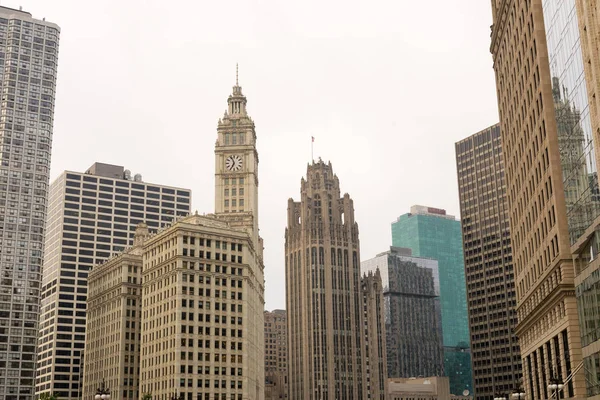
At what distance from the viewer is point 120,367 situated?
559 feet

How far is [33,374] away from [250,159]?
226ft

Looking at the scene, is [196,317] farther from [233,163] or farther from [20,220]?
[20,220]

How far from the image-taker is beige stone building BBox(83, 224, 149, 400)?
171000mm

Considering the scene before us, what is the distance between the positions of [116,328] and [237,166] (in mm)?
45846

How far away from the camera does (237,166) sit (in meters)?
190

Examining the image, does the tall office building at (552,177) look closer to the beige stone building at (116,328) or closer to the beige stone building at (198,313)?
the beige stone building at (198,313)

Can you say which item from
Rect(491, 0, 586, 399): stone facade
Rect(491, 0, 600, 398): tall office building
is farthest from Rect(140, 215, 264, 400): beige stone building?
Rect(491, 0, 586, 399): stone facade

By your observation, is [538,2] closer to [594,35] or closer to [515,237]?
[594,35]

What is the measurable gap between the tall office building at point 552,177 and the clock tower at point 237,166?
289ft

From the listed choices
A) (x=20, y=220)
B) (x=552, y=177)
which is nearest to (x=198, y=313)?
(x=20, y=220)

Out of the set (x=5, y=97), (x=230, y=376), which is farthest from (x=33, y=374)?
(x=5, y=97)

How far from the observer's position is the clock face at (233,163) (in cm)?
18925

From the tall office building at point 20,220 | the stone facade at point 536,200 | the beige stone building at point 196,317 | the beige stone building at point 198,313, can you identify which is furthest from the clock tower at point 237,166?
the stone facade at point 536,200

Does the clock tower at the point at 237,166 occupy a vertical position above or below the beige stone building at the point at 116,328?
above
